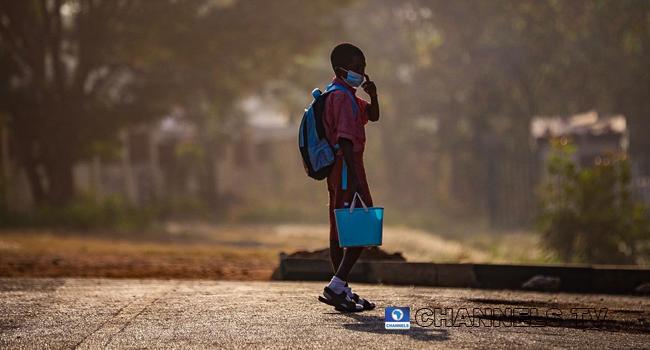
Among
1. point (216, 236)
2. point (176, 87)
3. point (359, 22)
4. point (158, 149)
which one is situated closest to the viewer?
point (216, 236)

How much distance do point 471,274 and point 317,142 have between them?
11.3 ft

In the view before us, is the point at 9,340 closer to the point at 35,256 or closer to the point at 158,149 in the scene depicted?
the point at 35,256

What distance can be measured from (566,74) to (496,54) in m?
2.97

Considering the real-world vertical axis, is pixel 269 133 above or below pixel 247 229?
above

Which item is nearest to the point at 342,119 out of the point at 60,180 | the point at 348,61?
the point at 348,61

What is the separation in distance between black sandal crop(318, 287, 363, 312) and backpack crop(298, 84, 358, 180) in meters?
0.82

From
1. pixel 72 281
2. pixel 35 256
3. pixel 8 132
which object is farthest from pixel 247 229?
pixel 72 281

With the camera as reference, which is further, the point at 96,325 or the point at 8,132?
the point at 8,132

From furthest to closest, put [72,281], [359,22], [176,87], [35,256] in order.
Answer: [359,22] < [176,87] < [35,256] < [72,281]

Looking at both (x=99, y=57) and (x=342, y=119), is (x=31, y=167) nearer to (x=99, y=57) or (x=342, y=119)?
(x=99, y=57)

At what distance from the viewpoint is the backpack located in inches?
270

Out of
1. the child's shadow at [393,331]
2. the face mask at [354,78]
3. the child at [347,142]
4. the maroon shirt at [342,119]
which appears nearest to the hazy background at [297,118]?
the child at [347,142]

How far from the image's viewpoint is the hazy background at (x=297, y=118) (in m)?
19.4

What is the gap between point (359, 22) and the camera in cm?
4325
